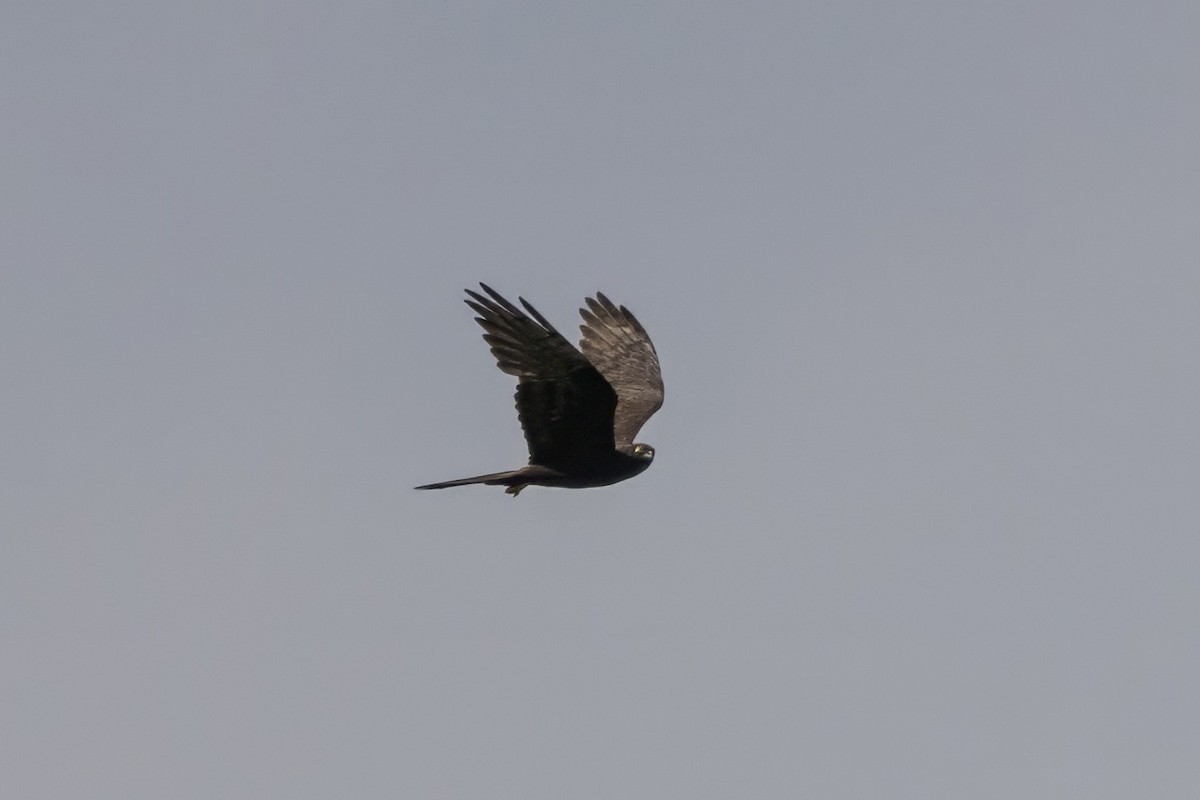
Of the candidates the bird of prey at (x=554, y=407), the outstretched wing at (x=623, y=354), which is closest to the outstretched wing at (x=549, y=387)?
the bird of prey at (x=554, y=407)

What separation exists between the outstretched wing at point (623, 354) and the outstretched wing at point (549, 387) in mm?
3832

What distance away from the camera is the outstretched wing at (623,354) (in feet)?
76.9

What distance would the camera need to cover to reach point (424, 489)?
18.3 m

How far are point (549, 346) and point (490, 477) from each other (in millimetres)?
1878

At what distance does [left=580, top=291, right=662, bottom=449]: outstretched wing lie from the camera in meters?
23.4

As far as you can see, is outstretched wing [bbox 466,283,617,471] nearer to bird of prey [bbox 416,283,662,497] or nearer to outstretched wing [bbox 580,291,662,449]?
bird of prey [bbox 416,283,662,497]

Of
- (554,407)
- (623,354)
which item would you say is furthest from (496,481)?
(623,354)

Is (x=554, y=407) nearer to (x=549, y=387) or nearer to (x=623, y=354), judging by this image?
(x=549, y=387)

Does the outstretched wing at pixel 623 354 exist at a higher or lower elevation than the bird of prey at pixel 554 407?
higher

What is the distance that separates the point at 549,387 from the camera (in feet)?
60.7

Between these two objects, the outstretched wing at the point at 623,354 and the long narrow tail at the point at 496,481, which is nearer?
the long narrow tail at the point at 496,481

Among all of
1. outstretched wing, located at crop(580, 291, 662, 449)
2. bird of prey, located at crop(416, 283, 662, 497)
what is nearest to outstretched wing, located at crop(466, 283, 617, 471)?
bird of prey, located at crop(416, 283, 662, 497)

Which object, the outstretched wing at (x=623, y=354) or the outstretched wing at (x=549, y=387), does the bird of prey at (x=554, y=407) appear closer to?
the outstretched wing at (x=549, y=387)

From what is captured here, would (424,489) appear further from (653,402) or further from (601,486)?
(653,402)
